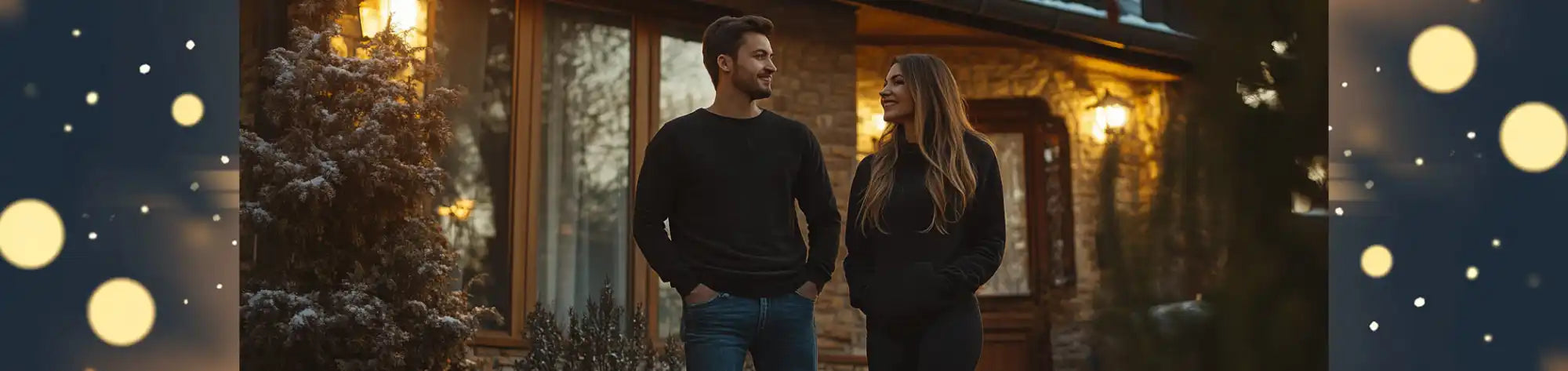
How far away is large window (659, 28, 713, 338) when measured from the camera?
392 inches

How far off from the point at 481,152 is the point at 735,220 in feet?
18.1

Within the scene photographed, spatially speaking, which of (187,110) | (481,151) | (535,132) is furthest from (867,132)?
(187,110)

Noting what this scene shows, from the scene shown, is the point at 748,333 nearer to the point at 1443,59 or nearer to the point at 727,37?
the point at 727,37

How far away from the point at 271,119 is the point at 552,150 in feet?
6.99

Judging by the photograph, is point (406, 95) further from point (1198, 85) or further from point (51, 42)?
point (1198, 85)

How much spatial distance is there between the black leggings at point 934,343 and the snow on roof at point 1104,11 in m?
6.98

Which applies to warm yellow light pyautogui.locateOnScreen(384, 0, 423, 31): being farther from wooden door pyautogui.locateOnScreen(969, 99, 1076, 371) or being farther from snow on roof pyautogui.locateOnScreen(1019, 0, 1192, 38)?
wooden door pyautogui.locateOnScreen(969, 99, 1076, 371)

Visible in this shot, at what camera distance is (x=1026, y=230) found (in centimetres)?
1302

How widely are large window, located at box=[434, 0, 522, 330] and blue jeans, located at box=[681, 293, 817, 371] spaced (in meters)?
5.29

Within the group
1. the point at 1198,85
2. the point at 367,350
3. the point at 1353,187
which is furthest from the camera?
the point at 367,350

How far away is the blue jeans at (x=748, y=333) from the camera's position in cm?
401

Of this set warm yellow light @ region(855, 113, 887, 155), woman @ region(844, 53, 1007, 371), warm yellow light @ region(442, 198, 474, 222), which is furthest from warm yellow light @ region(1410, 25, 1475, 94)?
warm yellow light @ region(855, 113, 887, 155)

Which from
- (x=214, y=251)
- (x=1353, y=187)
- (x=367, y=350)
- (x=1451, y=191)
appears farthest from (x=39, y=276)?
(x=367, y=350)

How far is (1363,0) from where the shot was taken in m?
3.08
